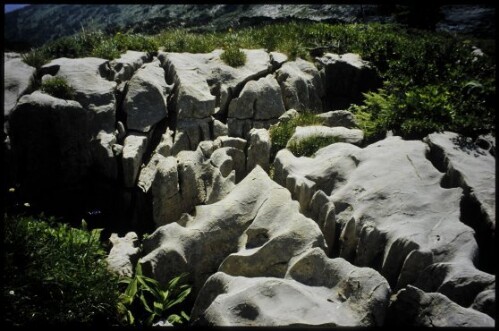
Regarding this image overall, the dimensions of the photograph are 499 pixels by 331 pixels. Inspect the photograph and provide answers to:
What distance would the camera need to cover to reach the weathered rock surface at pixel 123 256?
367 inches

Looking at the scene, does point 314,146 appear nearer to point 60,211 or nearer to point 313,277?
point 313,277

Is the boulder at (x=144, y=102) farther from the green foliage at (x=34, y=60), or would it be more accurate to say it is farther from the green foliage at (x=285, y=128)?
the green foliage at (x=285, y=128)

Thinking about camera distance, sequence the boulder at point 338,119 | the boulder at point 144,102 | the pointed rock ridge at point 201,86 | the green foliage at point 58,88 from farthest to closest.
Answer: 1. the boulder at point 338,119
2. the pointed rock ridge at point 201,86
3. the boulder at point 144,102
4. the green foliage at point 58,88

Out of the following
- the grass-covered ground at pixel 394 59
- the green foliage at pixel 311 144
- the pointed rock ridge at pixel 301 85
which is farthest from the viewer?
the pointed rock ridge at pixel 301 85

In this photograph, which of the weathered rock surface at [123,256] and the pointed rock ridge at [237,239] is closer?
the pointed rock ridge at [237,239]

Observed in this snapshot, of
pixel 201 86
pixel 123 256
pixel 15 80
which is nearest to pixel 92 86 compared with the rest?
pixel 15 80

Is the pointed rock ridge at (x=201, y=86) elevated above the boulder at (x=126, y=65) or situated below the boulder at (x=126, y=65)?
below

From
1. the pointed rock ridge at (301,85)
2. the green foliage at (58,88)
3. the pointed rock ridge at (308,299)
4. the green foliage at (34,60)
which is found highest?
the green foliage at (34,60)

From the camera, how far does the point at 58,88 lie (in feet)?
42.8

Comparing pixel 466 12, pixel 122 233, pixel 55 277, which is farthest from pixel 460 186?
pixel 466 12

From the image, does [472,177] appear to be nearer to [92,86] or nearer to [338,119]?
[338,119]

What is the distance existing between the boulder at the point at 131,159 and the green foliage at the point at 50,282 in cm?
433

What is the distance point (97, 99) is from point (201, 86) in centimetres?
396

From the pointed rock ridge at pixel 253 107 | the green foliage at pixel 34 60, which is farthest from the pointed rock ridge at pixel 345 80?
the green foliage at pixel 34 60
